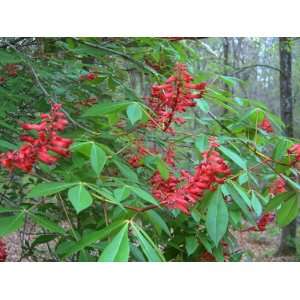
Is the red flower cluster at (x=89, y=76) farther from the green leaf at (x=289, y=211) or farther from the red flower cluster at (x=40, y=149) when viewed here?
the green leaf at (x=289, y=211)

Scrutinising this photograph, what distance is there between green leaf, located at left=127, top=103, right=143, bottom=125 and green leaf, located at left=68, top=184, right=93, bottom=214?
0.99 feet

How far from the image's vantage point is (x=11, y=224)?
95cm

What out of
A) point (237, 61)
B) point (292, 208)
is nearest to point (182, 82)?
point (292, 208)

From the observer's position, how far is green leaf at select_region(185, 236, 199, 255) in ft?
4.27

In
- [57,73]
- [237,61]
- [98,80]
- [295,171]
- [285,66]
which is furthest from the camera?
[237,61]

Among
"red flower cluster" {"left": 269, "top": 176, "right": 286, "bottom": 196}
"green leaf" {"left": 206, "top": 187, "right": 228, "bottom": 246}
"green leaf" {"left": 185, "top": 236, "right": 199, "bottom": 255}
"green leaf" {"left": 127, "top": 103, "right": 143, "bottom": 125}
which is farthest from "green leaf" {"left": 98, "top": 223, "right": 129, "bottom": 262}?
"red flower cluster" {"left": 269, "top": 176, "right": 286, "bottom": 196}

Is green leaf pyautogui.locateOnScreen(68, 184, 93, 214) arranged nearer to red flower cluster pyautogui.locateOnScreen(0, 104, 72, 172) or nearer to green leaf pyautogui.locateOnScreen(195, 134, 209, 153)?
red flower cluster pyautogui.locateOnScreen(0, 104, 72, 172)

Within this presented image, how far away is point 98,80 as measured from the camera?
1.67 m

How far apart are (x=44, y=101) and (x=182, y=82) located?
67 centimetres

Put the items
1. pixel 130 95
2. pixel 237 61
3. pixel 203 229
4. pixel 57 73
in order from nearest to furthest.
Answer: pixel 203 229 < pixel 130 95 < pixel 57 73 < pixel 237 61

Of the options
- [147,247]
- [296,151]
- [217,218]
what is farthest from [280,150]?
[147,247]

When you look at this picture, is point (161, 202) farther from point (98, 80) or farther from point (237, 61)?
point (237, 61)

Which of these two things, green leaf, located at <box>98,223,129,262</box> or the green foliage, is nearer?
green leaf, located at <box>98,223,129,262</box>

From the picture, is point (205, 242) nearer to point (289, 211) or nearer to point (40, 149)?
point (289, 211)
